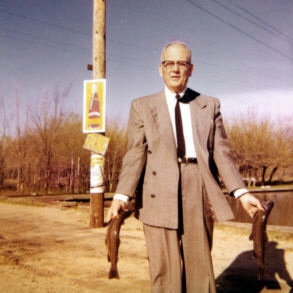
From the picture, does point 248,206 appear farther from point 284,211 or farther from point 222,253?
point 284,211

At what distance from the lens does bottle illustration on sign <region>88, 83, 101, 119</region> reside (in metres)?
7.18

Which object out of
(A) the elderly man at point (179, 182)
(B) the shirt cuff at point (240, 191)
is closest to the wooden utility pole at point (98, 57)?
(A) the elderly man at point (179, 182)

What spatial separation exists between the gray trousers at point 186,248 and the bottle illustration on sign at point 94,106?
16.5ft

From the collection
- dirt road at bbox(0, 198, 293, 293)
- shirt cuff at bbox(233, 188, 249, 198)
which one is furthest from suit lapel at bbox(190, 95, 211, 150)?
dirt road at bbox(0, 198, 293, 293)

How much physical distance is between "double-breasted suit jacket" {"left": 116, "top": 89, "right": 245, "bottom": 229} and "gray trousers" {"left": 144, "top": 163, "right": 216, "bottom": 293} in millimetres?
76

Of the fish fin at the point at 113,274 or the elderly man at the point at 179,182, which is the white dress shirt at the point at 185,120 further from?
the fish fin at the point at 113,274

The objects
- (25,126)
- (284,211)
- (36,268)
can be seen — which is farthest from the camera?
(25,126)

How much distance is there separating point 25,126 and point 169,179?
76.4ft

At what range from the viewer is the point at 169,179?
2350mm

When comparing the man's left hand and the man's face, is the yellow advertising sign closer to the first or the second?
the man's face

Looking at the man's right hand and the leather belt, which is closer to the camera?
the man's right hand

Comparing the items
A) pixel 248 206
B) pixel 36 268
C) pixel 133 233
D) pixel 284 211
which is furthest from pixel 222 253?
pixel 284 211

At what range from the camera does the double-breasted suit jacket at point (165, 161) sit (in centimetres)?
235

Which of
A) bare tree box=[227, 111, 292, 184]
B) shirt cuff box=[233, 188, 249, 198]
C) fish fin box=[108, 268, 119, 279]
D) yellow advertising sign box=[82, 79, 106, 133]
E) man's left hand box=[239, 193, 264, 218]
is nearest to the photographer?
man's left hand box=[239, 193, 264, 218]
